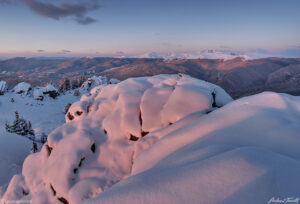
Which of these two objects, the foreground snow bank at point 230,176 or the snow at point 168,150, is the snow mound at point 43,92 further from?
the foreground snow bank at point 230,176

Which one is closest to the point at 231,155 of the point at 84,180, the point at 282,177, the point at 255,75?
the point at 282,177

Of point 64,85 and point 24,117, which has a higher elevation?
point 64,85

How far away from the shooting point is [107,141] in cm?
693

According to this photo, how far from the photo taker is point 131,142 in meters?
6.52

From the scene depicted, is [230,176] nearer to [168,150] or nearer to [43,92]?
[168,150]

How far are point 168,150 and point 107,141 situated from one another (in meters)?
3.53

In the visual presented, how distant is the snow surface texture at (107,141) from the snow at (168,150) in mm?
39

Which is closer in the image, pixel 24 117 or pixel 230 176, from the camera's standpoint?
pixel 230 176

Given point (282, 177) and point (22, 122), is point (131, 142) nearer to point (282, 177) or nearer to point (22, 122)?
point (282, 177)

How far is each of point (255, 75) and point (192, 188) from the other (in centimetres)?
22995
